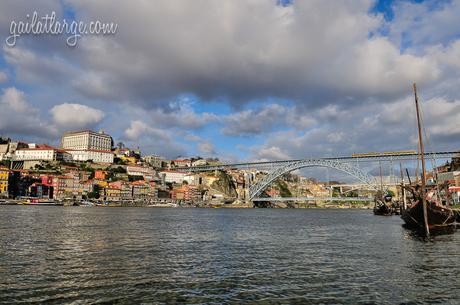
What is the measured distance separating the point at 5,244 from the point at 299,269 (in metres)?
13.9

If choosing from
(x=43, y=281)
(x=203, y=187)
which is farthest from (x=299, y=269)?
(x=203, y=187)

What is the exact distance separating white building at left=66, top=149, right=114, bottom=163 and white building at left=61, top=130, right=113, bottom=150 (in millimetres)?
9004

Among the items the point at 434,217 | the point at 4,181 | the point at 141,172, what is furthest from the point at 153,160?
the point at 434,217

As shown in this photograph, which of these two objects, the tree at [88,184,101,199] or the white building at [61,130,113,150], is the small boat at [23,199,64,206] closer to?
the tree at [88,184,101,199]

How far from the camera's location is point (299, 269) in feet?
45.0

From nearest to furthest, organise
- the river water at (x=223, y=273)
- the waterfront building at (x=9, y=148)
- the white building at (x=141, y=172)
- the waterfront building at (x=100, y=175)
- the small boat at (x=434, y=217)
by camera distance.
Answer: the river water at (x=223, y=273) → the small boat at (x=434, y=217) → the waterfront building at (x=100, y=175) → the waterfront building at (x=9, y=148) → the white building at (x=141, y=172)

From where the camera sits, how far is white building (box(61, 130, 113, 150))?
163 metres

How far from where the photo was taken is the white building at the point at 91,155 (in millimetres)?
151500

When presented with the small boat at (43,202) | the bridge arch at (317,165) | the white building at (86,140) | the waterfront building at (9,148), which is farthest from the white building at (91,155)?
the bridge arch at (317,165)

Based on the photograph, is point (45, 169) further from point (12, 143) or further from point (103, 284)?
point (103, 284)

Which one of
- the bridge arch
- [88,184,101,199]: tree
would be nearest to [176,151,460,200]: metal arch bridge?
the bridge arch

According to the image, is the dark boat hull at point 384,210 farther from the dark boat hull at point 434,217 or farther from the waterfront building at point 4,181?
Result: the waterfront building at point 4,181

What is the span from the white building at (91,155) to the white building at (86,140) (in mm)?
9004

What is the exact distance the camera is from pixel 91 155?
500ft
